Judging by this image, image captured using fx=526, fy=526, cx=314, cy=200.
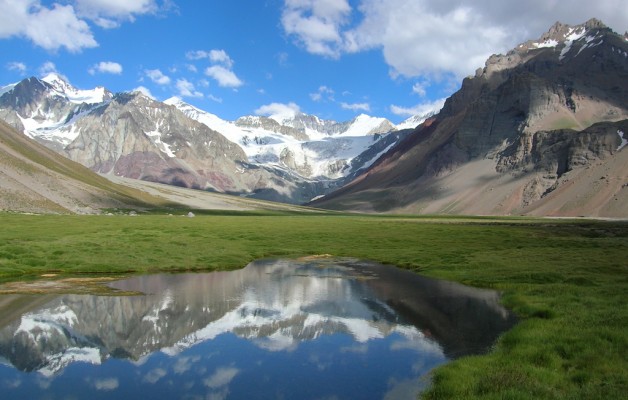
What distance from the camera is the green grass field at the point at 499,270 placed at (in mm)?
17250

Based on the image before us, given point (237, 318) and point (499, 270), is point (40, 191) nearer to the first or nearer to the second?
point (499, 270)

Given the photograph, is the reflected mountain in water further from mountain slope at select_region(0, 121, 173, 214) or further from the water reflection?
mountain slope at select_region(0, 121, 173, 214)

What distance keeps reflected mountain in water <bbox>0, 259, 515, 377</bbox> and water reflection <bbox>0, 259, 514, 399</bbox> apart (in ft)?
0.24

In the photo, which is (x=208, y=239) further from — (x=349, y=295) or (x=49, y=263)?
(x=349, y=295)

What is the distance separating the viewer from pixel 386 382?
19156 millimetres

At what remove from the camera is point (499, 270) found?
4572 cm

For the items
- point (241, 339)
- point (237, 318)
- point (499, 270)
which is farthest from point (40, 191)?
point (241, 339)

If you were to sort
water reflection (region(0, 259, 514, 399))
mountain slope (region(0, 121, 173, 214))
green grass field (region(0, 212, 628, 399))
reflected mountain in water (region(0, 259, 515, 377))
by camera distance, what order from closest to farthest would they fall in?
green grass field (region(0, 212, 628, 399))
water reflection (region(0, 259, 514, 399))
reflected mountain in water (region(0, 259, 515, 377))
mountain slope (region(0, 121, 173, 214))

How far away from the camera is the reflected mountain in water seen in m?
23.2

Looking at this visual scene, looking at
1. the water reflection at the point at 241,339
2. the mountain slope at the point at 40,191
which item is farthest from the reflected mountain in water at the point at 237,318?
the mountain slope at the point at 40,191

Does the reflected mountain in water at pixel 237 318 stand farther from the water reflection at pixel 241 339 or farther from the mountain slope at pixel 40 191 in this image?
the mountain slope at pixel 40 191

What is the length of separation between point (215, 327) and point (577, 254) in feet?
143

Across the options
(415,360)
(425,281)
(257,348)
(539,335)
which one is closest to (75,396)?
(257,348)

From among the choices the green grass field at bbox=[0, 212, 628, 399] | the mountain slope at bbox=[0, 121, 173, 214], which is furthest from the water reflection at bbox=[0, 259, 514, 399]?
the mountain slope at bbox=[0, 121, 173, 214]
